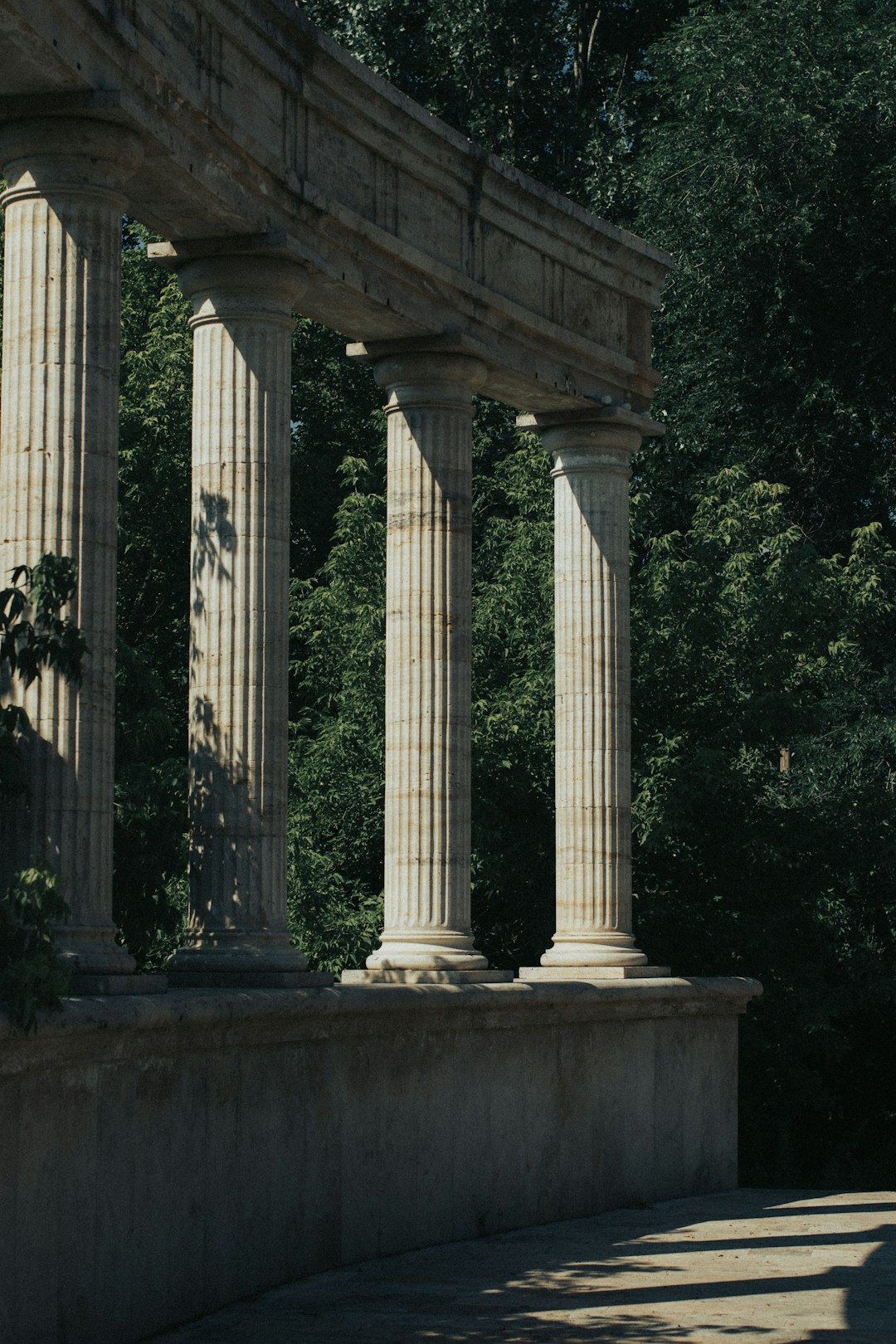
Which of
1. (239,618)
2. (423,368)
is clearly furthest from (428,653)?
(239,618)

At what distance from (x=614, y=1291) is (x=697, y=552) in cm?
3798

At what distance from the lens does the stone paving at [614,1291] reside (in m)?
32.4

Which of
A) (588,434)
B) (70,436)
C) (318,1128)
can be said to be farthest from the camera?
(588,434)

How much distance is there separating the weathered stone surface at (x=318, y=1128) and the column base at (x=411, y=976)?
675 millimetres

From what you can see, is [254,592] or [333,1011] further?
[254,592]

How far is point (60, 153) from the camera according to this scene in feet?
111

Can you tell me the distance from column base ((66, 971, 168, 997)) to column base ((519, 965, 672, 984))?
18.0 meters

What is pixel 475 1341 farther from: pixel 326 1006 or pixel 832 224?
pixel 832 224

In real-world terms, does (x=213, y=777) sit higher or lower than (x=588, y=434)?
lower

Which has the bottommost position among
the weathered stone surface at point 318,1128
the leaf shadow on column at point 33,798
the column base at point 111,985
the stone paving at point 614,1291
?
the stone paving at point 614,1291

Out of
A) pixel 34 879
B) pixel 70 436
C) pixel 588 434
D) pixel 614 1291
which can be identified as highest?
pixel 588 434

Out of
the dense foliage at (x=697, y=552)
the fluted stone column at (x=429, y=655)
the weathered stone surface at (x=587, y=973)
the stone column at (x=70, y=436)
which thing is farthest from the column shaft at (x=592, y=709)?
the stone column at (x=70, y=436)

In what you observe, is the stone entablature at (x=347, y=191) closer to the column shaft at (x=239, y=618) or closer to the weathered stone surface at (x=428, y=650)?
the weathered stone surface at (x=428, y=650)

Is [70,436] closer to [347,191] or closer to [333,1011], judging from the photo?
[333,1011]
